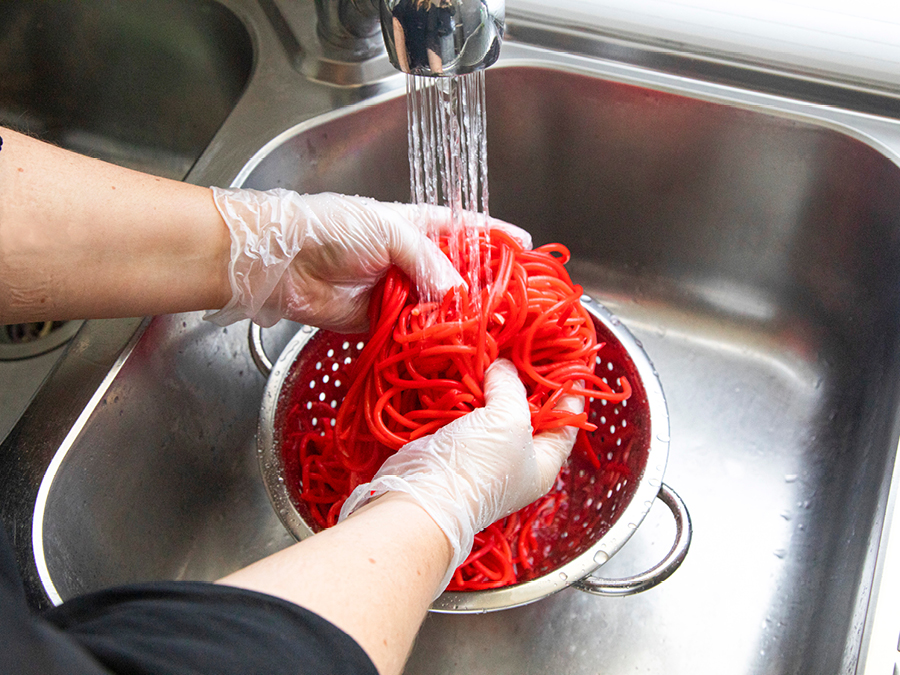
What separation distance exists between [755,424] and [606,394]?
34cm

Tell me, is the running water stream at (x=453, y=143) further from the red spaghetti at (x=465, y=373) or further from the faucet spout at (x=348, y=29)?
the faucet spout at (x=348, y=29)

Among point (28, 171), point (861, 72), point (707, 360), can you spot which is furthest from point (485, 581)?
point (861, 72)

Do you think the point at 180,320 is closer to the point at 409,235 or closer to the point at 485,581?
the point at 409,235

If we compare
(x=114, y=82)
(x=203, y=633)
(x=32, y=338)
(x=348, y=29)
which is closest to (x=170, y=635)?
(x=203, y=633)

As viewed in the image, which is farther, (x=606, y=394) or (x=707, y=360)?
(x=707, y=360)

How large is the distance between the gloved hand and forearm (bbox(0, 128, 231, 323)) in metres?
0.03

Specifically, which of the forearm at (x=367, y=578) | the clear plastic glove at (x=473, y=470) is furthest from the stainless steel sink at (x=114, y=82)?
the forearm at (x=367, y=578)

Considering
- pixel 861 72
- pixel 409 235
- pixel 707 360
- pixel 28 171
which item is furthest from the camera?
pixel 707 360

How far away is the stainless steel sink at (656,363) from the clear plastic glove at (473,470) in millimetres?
230

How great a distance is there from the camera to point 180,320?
845 millimetres

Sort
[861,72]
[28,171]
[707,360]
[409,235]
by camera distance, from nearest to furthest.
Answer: [28,171], [409,235], [861,72], [707,360]

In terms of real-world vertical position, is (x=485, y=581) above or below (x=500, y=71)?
below

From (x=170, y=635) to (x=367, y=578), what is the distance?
16 cm

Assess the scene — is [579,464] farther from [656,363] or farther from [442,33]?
[442,33]
